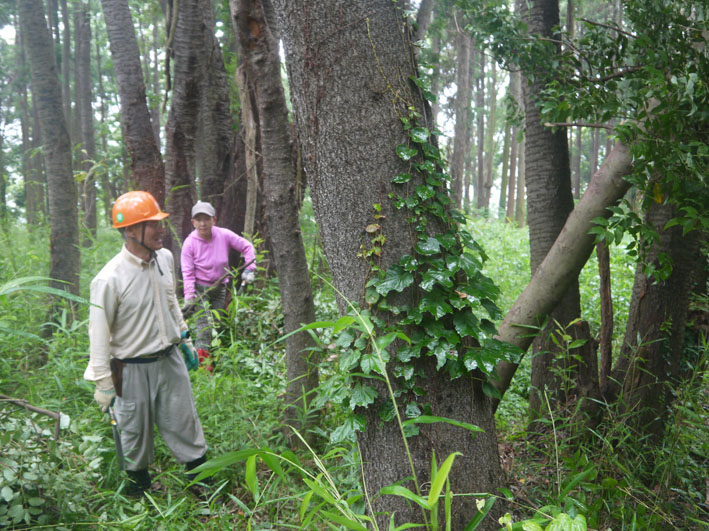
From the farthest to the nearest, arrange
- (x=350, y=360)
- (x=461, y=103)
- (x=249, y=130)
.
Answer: (x=461, y=103) → (x=249, y=130) → (x=350, y=360)

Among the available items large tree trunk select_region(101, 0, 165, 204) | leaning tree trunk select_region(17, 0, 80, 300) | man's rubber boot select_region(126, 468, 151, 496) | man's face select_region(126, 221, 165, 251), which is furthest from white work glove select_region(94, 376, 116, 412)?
large tree trunk select_region(101, 0, 165, 204)

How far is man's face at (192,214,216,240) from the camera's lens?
6047mm

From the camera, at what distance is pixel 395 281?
6.50 ft

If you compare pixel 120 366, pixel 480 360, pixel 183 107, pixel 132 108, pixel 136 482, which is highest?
pixel 183 107

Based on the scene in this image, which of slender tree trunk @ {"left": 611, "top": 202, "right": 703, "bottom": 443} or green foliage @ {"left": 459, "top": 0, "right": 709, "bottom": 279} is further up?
green foliage @ {"left": 459, "top": 0, "right": 709, "bottom": 279}

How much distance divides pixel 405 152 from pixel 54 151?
5.61 meters

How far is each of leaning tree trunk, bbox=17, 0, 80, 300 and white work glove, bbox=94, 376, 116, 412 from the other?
3016mm

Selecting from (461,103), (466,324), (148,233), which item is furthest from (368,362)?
(461,103)

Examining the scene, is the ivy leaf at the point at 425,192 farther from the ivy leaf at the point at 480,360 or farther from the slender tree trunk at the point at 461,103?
the slender tree trunk at the point at 461,103

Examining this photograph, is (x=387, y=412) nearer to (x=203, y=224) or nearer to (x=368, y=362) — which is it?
(x=368, y=362)

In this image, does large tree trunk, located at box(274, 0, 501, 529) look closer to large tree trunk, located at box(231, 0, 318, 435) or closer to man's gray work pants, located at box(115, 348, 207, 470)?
large tree trunk, located at box(231, 0, 318, 435)

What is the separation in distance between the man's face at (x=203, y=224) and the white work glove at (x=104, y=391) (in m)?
2.85

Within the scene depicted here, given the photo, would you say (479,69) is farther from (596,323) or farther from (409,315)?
(409,315)

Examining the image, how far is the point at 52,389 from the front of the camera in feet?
14.3
